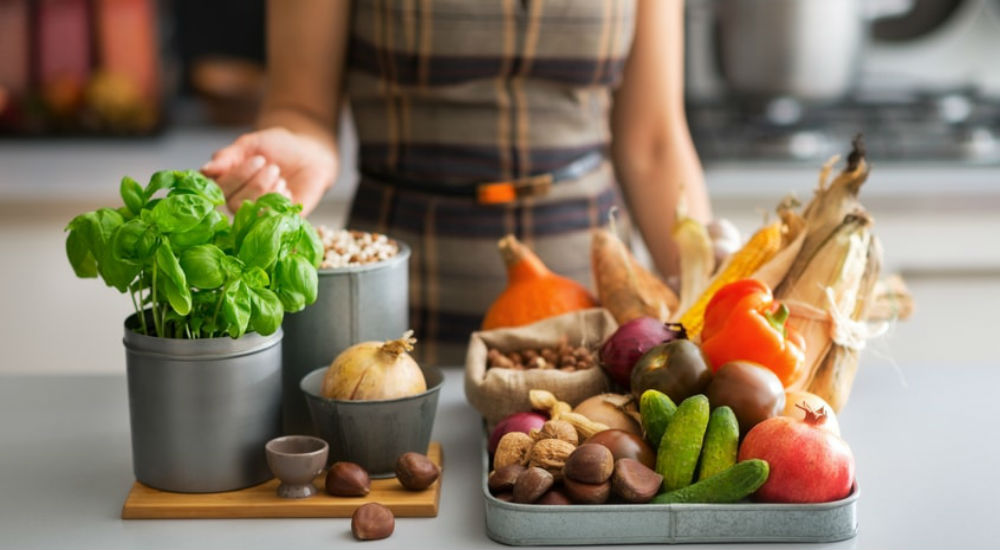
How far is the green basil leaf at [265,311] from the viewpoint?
807 millimetres

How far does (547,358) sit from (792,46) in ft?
4.56

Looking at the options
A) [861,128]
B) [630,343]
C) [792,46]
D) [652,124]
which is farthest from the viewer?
[861,128]

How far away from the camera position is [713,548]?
784mm

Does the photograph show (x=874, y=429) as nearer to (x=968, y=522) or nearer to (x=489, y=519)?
(x=968, y=522)

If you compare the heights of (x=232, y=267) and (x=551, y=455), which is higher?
(x=232, y=267)

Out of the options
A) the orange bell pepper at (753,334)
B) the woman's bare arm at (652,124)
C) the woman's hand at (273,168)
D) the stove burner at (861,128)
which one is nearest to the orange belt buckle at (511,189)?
the woman's bare arm at (652,124)

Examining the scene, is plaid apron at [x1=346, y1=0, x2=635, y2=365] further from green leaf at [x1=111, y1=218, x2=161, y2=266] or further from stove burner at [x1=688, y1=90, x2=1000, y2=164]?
stove burner at [x1=688, y1=90, x2=1000, y2=164]

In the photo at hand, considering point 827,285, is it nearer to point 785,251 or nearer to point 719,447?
point 785,251

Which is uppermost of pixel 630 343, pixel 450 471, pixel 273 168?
pixel 273 168

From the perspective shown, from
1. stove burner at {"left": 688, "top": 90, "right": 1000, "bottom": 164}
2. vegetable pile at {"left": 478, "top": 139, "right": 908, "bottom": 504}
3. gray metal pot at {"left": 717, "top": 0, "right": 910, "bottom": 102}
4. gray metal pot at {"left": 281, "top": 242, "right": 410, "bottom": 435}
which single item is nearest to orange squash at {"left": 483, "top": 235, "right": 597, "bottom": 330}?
vegetable pile at {"left": 478, "top": 139, "right": 908, "bottom": 504}

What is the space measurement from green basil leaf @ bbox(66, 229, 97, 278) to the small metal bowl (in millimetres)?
165

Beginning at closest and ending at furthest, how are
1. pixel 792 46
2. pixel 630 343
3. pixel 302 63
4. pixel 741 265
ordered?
pixel 630 343 → pixel 741 265 → pixel 302 63 → pixel 792 46

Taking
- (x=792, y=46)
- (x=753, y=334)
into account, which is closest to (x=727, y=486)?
(x=753, y=334)

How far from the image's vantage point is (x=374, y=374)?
0.86 meters
